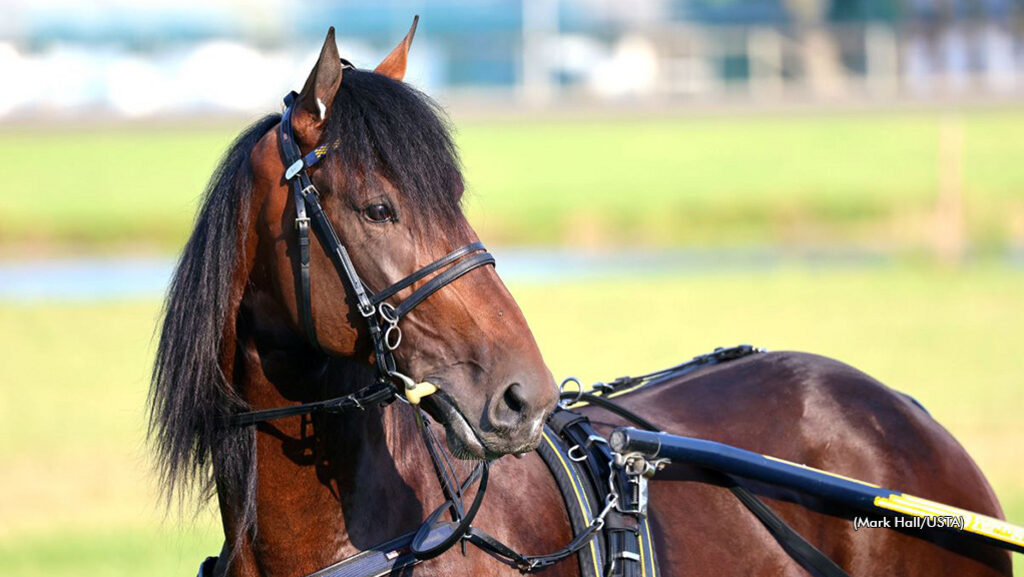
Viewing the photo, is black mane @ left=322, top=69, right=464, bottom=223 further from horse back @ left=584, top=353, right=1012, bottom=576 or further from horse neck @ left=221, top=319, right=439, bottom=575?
horse back @ left=584, top=353, right=1012, bottom=576

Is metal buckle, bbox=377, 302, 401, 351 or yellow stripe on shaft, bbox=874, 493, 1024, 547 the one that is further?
yellow stripe on shaft, bbox=874, 493, 1024, 547

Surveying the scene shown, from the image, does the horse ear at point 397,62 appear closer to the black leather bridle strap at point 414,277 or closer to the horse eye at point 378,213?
the horse eye at point 378,213

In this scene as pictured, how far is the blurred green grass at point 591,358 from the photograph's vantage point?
7.68m

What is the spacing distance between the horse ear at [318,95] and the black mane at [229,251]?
3cm

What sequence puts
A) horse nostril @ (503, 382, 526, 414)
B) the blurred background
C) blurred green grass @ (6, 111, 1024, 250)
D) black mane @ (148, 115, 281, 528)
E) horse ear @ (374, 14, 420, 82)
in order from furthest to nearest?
blurred green grass @ (6, 111, 1024, 250) → the blurred background → horse ear @ (374, 14, 420, 82) → black mane @ (148, 115, 281, 528) → horse nostril @ (503, 382, 526, 414)

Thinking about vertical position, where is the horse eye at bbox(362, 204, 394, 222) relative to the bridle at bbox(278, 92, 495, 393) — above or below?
above

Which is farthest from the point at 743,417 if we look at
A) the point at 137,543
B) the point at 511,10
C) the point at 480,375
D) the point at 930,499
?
the point at 511,10

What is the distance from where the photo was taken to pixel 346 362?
295 cm

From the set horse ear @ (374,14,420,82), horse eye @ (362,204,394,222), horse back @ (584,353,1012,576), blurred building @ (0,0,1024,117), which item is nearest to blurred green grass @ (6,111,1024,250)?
blurred building @ (0,0,1024,117)

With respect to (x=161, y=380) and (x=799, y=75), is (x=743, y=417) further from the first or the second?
(x=799, y=75)

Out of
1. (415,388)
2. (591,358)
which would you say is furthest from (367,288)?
(591,358)

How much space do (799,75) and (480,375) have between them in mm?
51098

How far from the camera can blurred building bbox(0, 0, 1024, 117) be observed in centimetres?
4756

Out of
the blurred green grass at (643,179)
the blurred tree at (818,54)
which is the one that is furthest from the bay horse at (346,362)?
the blurred tree at (818,54)
